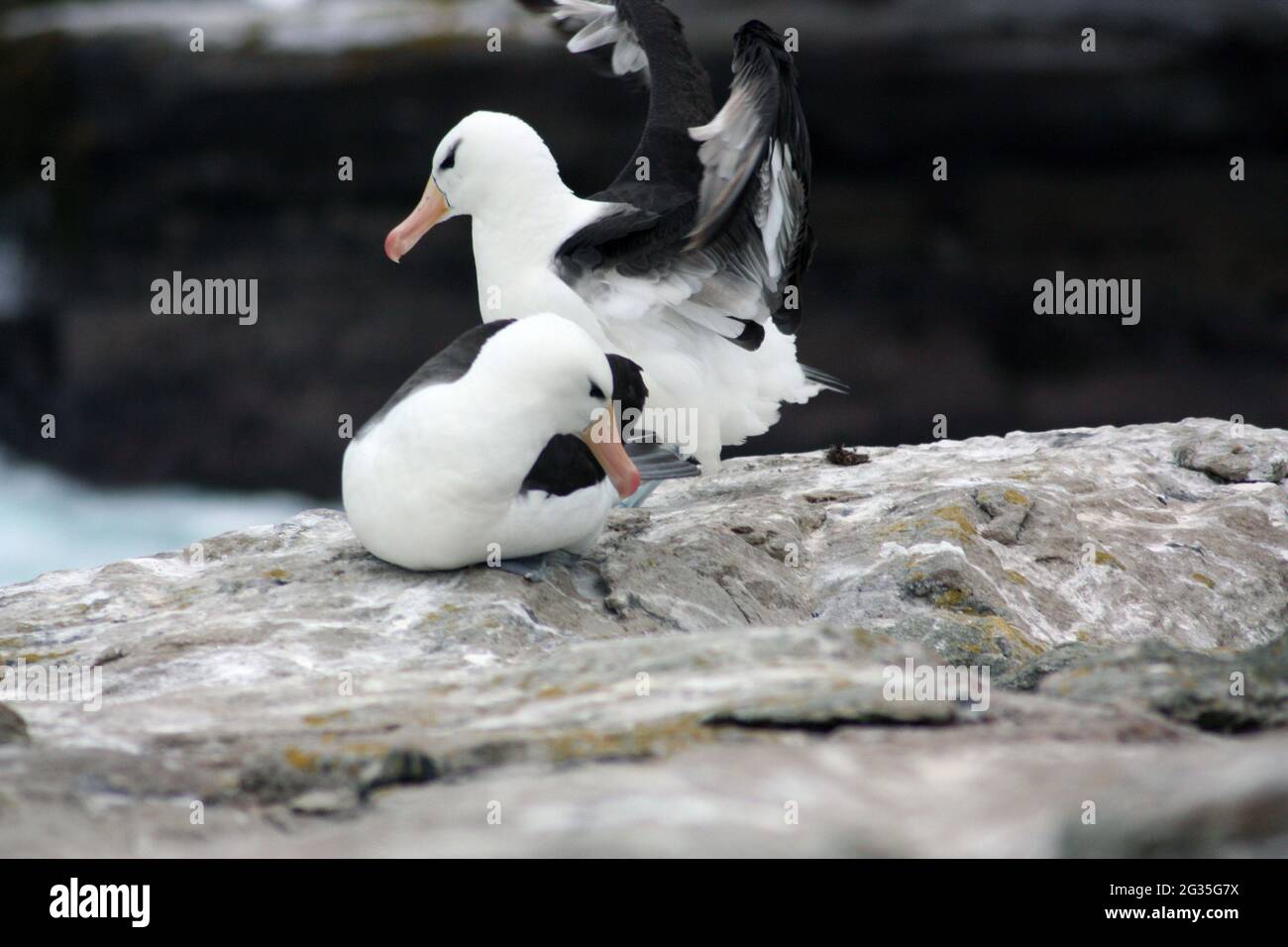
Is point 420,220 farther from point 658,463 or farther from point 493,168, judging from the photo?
point 658,463

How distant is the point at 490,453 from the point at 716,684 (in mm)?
1560

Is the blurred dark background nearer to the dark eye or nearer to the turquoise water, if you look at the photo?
the turquoise water

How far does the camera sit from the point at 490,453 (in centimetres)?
479

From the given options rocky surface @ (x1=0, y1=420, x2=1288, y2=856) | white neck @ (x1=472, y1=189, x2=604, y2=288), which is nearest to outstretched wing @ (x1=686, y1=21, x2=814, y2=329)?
white neck @ (x1=472, y1=189, x2=604, y2=288)

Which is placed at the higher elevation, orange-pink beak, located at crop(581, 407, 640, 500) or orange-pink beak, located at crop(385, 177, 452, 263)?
orange-pink beak, located at crop(385, 177, 452, 263)

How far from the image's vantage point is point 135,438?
18.3 m

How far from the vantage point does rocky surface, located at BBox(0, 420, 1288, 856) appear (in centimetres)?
265

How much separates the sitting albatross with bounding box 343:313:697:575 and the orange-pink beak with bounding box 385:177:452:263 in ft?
7.58

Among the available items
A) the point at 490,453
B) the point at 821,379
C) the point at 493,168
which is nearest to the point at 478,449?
the point at 490,453

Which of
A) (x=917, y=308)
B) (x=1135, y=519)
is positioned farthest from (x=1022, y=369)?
(x=1135, y=519)

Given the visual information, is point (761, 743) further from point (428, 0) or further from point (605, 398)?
point (428, 0)

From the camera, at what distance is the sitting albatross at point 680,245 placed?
6.31 metres

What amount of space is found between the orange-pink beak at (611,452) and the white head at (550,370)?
0.28 feet

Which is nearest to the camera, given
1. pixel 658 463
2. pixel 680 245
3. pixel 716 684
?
pixel 716 684
